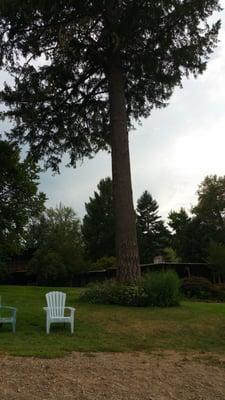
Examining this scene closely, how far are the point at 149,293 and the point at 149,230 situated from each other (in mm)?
57987

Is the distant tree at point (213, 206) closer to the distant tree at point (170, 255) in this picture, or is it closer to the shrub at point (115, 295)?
the distant tree at point (170, 255)

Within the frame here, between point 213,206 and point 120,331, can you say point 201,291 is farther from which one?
point 213,206

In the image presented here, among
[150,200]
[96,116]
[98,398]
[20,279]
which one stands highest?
[150,200]

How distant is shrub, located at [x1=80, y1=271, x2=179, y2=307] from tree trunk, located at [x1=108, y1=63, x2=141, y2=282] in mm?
994

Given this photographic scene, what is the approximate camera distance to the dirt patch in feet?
20.0

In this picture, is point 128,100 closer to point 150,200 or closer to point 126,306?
point 126,306

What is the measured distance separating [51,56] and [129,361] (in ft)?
45.3

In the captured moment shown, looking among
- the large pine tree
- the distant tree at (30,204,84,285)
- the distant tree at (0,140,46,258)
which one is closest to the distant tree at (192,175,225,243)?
the distant tree at (30,204,84,285)

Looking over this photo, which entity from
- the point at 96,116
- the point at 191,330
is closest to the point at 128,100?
the point at 96,116

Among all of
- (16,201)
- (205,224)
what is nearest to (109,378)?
(16,201)

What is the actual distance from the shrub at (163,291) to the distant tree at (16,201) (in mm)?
15551

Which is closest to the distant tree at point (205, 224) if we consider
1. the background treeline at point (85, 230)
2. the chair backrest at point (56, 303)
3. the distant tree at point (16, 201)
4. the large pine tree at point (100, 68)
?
the background treeline at point (85, 230)

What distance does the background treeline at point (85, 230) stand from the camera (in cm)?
2931

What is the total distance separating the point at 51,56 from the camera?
19109 mm
